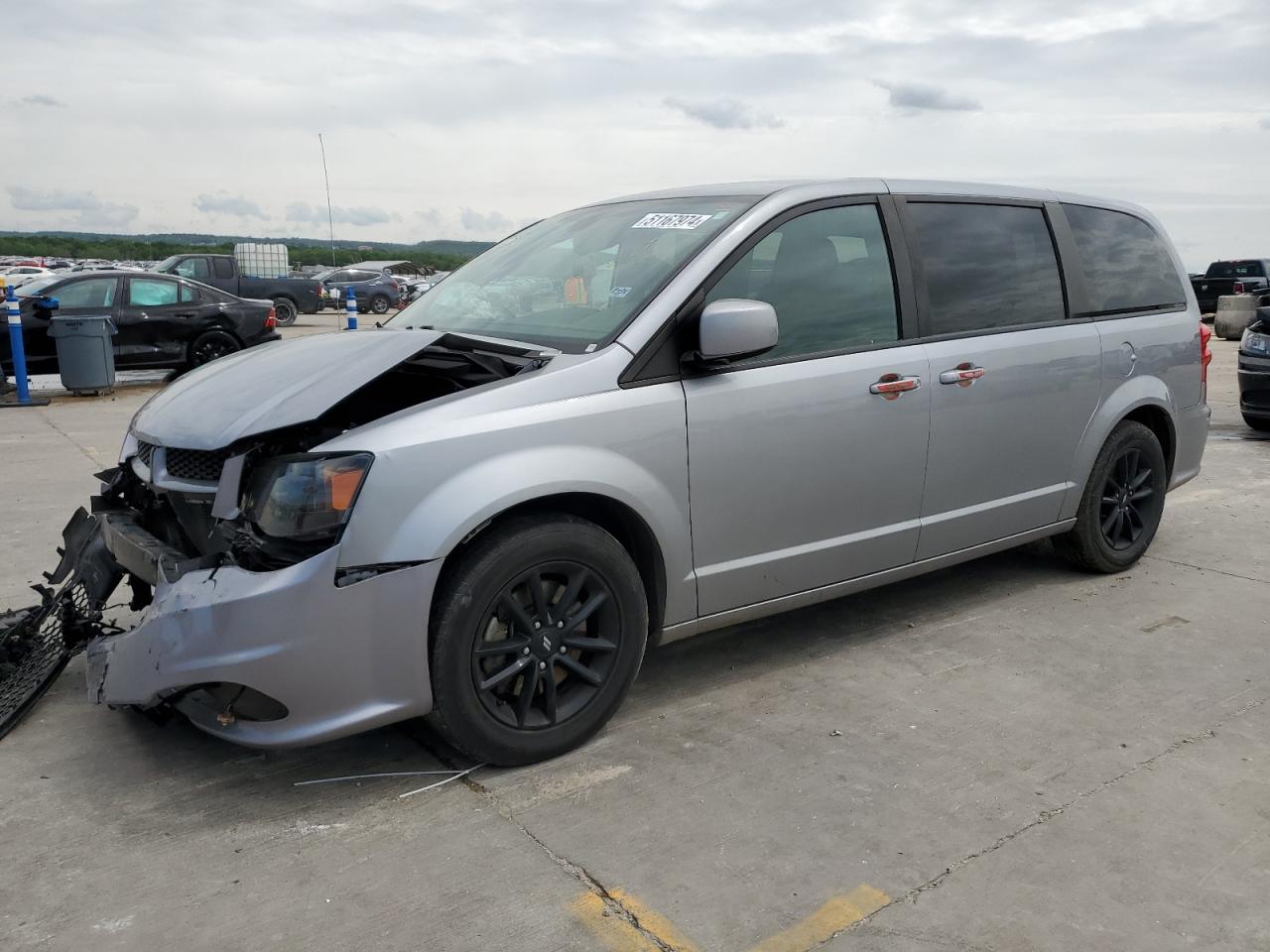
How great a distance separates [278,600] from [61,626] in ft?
4.60

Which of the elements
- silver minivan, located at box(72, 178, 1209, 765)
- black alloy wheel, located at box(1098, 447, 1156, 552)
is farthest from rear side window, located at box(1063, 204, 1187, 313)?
black alloy wheel, located at box(1098, 447, 1156, 552)

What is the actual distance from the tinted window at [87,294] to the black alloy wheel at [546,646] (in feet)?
40.6

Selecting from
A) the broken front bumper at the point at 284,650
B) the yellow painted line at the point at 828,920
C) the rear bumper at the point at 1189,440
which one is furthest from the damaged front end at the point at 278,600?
the rear bumper at the point at 1189,440

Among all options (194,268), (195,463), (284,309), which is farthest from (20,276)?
(195,463)

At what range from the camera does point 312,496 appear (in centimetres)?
296

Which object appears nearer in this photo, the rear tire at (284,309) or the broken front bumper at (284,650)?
the broken front bumper at (284,650)

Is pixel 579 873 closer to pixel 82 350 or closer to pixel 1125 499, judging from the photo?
pixel 1125 499

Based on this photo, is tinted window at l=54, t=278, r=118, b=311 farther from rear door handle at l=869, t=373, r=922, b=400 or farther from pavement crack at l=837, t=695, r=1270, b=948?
pavement crack at l=837, t=695, r=1270, b=948

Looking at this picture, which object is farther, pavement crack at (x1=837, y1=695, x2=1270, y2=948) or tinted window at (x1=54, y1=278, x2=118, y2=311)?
tinted window at (x1=54, y1=278, x2=118, y2=311)

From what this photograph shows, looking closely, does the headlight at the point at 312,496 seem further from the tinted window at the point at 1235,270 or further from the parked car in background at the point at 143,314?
the tinted window at the point at 1235,270

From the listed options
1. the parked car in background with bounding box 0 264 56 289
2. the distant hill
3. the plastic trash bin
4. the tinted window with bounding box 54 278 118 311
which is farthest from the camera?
the distant hill

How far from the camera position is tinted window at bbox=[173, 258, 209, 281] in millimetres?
20203

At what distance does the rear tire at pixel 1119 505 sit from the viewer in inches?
200

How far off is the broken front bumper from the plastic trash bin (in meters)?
10.4
